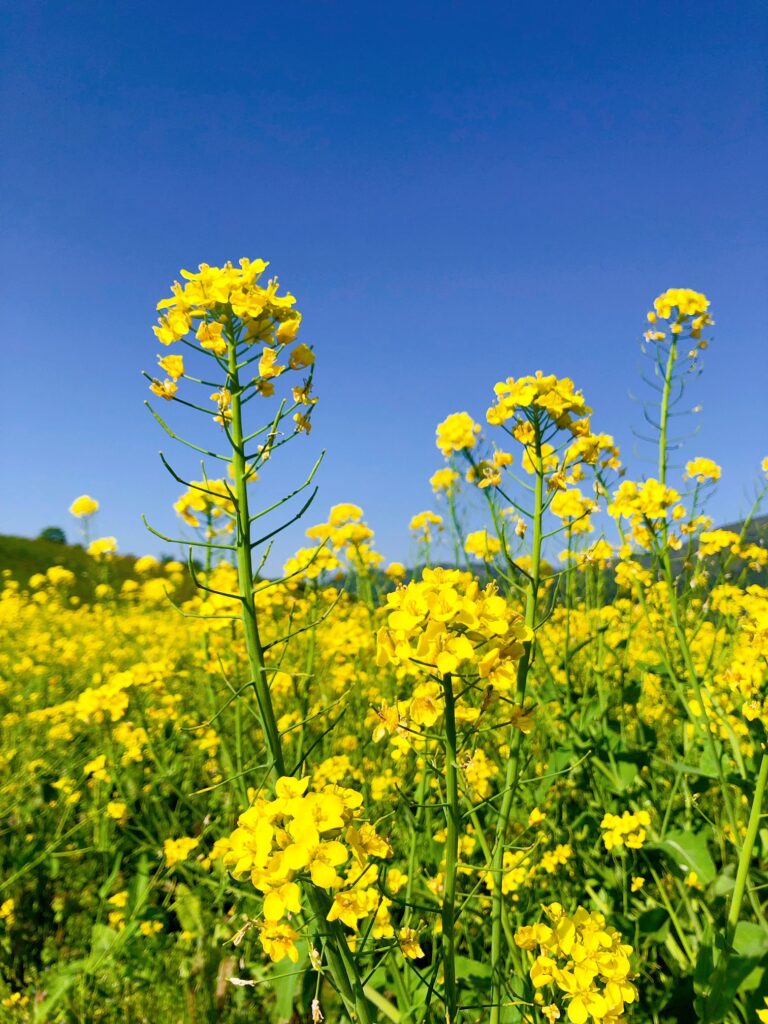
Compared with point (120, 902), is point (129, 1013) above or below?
below

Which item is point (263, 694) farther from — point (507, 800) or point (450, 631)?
point (507, 800)

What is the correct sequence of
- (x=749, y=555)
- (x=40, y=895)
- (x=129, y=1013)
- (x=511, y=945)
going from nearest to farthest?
(x=511, y=945) < (x=129, y=1013) < (x=40, y=895) < (x=749, y=555)

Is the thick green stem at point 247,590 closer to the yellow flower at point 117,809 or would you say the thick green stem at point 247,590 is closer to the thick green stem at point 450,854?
the thick green stem at point 450,854

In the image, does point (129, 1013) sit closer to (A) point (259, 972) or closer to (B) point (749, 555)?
(A) point (259, 972)

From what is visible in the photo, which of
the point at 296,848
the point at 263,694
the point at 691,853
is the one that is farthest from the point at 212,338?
the point at 691,853

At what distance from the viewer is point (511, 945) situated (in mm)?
1884

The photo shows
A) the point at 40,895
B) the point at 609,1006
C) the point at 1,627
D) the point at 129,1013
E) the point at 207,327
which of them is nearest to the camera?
the point at 609,1006

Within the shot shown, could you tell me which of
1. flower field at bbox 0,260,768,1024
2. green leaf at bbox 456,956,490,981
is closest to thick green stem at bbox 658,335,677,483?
flower field at bbox 0,260,768,1024

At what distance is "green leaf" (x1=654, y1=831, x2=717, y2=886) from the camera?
2.40 meters

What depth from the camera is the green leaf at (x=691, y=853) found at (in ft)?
7.89

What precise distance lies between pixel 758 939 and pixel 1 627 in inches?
338

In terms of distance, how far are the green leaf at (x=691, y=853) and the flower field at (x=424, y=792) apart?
0.01 metres

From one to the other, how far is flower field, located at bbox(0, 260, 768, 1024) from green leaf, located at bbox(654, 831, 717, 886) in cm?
1

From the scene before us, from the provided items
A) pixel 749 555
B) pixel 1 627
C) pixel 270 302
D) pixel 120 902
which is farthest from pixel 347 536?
pixel 1 627
